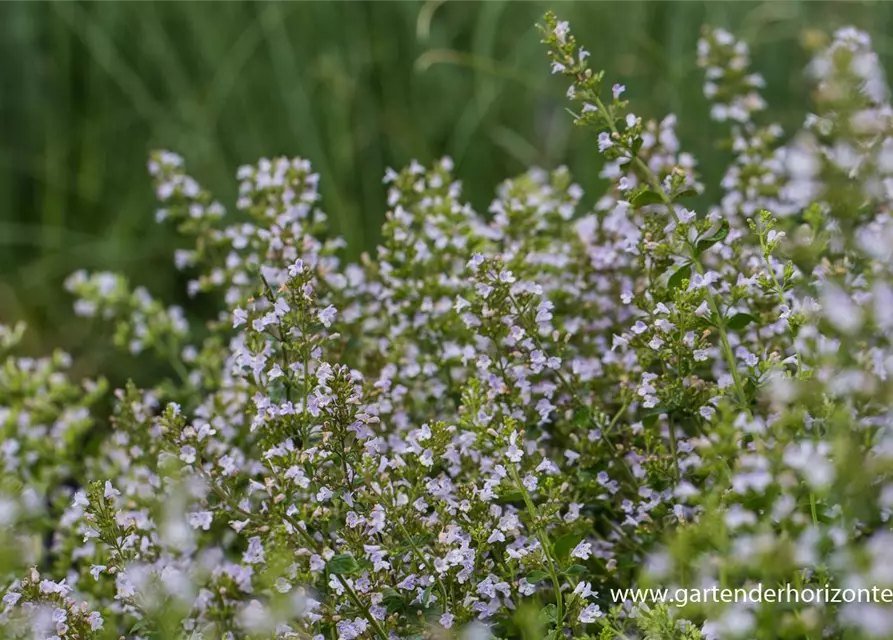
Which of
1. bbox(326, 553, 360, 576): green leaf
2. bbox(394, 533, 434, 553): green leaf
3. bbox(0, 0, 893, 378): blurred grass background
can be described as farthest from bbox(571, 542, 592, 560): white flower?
bbox(0, 0, 893, 378): blurred grass background

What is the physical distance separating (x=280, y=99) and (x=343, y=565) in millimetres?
2584

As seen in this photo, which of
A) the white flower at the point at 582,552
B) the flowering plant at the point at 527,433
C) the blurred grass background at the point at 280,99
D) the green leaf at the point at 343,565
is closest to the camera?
the flowering plant at the point at 527,433

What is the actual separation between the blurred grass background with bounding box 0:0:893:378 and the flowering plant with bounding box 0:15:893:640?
122 centimetres

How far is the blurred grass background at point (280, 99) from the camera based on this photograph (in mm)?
3268

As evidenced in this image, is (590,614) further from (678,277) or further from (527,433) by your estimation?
(678,277)

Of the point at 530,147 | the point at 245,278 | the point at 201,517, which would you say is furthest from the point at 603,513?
the point at 530,147

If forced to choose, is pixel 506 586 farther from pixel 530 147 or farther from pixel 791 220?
pixel 530 147

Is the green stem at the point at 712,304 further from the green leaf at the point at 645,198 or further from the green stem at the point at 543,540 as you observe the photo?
the green stem at the point at 543,540

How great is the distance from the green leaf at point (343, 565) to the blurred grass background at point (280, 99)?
1.90m

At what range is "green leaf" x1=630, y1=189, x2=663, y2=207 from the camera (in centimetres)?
141

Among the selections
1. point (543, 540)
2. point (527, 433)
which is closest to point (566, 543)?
point (543, 540)

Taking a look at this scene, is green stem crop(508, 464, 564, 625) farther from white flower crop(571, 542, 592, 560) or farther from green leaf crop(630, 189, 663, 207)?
green leaf crop(630, 189, 663, 207)

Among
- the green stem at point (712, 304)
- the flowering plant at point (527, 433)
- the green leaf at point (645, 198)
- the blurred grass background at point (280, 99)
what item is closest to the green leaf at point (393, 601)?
the flowering plant at point (527, 433)

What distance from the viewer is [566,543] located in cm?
129
